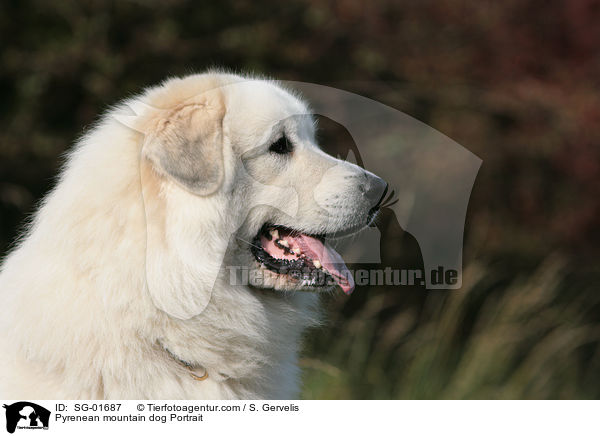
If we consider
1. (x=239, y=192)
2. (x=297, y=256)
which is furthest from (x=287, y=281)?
(x=239, y=192)

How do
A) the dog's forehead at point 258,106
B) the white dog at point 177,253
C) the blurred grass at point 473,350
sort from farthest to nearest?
the blurred grass at point 473,350
the dog's forehead at point 258,106
the white dog at point 177,253

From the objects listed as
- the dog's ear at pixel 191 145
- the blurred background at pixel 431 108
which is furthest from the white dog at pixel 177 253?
the blurred background at pixel 431 108

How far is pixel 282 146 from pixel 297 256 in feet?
1.61

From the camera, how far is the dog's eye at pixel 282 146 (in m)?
2.73

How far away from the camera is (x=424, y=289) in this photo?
19.3 feet

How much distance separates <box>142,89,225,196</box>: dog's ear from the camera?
2361 mm

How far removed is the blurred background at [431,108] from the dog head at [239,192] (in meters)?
2.08

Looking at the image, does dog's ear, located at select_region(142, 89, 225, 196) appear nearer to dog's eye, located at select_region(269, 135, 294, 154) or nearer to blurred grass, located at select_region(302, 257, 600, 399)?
dog's eye, located at select_region(269, 135, 294, 154)

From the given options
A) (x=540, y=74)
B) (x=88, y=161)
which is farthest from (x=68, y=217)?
(x=540, y=74)

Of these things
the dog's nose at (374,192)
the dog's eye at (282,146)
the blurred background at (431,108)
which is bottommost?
the dog's nose at (374,192)

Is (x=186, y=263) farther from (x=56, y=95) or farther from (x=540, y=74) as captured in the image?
(x=540, y=74)
